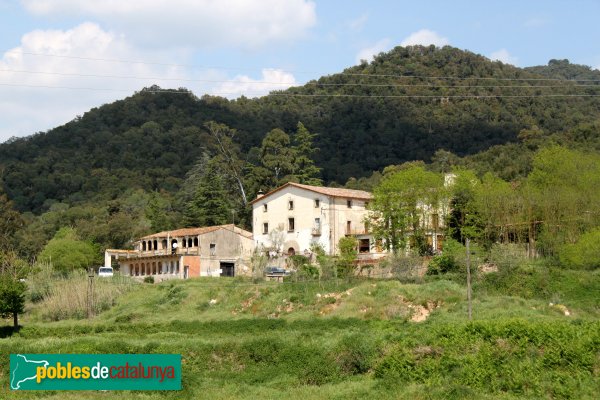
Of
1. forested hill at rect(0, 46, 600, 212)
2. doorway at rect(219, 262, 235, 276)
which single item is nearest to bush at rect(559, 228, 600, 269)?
doorway at rect(219, 262, 235, 276)

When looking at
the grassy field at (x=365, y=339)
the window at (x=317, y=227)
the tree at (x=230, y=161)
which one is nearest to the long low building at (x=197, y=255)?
the window at (x=317, y=227)

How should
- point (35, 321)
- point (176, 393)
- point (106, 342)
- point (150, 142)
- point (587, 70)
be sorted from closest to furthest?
1. point (176, 393)
2. point (106, 342)
3. point (35, 321)
4. point (150, 142)
5. point (587, 70)

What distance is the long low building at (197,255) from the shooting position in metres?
62.4

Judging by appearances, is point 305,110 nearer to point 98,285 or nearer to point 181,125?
point 181,125

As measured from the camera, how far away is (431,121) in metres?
115

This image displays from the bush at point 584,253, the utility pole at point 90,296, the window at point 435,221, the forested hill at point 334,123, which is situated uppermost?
the forested hill at point 334,123

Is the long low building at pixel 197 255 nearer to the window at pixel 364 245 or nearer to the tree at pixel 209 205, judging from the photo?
the window at pixel 364 245

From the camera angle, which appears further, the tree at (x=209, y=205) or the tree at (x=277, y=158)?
the tree at (x=277, y=158)

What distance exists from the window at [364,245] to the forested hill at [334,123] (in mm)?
41109

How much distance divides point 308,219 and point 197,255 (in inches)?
372

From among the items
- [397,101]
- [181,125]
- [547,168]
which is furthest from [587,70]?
[547,168]

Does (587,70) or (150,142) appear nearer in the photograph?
(150,142)

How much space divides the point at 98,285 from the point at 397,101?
78.2 m

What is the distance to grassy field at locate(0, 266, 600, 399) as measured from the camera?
2323cm
